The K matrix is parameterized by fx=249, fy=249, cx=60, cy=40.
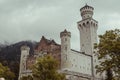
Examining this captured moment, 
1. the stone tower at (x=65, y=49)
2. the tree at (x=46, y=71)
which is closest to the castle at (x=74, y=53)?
the stone tower at (x=65, y=49)

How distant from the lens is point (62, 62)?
77750 millimetres

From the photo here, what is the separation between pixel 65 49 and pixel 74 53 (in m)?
4.92

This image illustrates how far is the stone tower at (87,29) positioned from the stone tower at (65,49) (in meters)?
15.6

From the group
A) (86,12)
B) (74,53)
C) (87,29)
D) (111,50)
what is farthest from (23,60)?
(111,50)

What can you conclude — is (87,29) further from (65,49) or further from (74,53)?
(65,49)

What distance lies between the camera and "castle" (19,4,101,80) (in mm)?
78688

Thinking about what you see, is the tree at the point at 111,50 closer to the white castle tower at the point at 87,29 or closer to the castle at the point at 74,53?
the castle at the point at 74,53

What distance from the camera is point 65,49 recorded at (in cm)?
7912

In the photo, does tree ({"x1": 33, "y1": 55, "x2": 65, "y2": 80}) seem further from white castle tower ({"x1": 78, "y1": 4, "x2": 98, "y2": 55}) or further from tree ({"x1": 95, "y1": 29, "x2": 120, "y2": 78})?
white castle tower ({"x1": 78, "y1": 4, "x2": 98, "y2": 55})

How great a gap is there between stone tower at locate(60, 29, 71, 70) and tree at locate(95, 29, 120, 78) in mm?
43170

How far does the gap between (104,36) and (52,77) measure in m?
17.9

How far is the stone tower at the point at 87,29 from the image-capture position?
95188mm

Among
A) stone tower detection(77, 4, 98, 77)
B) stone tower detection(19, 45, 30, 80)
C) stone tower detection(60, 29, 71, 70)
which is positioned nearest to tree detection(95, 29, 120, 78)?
stone tower detection(60, 29, 71, 70)

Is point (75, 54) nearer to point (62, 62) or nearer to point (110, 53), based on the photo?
point (62, 62)
